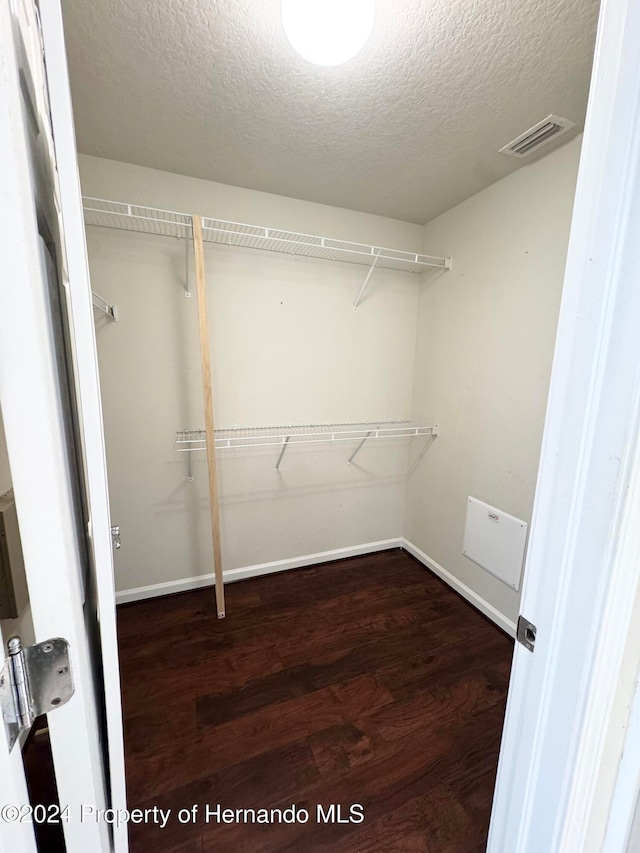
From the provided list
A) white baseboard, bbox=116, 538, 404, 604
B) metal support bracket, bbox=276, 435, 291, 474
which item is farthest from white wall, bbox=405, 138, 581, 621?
metal support bracket, bbox=276, 435, 291, 474

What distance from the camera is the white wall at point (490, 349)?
1727mm

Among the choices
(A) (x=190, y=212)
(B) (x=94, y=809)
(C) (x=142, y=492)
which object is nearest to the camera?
(B) (x=94, y=809)

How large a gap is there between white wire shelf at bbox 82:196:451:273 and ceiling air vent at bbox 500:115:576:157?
69 centimetres

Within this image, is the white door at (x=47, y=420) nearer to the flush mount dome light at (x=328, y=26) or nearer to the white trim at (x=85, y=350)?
the white trim at (x=85, y=350)

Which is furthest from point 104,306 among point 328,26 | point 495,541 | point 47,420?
point 495,541

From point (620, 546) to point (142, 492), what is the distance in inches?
87.3

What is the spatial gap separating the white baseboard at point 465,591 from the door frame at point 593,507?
1.53 metres

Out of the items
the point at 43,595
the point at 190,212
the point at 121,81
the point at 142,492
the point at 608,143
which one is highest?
the point at 121,81

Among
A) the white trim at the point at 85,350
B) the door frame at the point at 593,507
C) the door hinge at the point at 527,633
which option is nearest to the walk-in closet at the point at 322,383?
the door hinge at the point at 527,633

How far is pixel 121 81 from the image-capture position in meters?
1.30

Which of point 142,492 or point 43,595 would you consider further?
point 142,492

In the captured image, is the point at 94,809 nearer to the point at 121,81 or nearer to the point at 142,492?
the point at 142,492

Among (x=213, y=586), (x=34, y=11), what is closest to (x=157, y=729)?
(x=213, y=586)

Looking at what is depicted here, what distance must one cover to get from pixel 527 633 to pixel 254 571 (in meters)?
2.08
